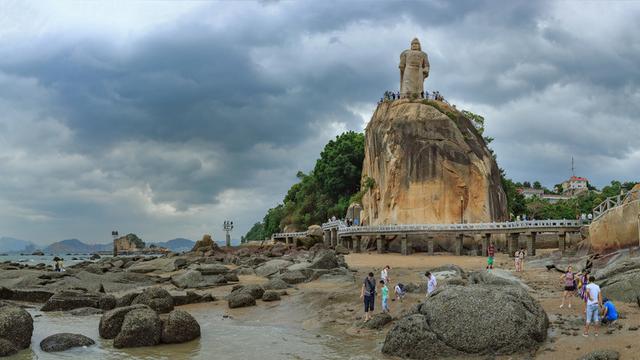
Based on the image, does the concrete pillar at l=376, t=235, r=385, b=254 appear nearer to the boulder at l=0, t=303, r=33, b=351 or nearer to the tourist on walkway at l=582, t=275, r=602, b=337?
the tourist on walkway at l=582, t=275, r=602, b=337

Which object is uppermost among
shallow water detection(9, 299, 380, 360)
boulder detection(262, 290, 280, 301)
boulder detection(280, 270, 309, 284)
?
boulder detection(280, 270, 309, 284)

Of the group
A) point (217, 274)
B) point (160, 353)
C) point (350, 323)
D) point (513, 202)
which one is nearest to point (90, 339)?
point (160, 353)

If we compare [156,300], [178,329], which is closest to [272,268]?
[156,300]

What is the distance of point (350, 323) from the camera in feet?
62.5

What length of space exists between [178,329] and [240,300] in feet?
21.5

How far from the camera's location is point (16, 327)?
16.2 metres

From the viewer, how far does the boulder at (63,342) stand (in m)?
16.2

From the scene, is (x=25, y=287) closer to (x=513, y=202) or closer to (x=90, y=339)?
(x=90, y=339)

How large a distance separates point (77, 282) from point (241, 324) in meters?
14.0

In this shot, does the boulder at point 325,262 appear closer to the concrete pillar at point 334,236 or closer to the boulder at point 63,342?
the boulder at point 63,342

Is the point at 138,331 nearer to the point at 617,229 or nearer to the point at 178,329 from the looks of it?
the point at 178,329

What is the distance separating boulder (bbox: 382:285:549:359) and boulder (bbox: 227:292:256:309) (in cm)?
1011

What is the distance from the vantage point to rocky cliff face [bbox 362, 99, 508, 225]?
59.7 m

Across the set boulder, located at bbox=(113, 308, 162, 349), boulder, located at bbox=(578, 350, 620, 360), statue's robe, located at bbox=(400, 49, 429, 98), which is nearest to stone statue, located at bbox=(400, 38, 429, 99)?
statue's robe, located at bbox=(400, 49, 429, 98)
